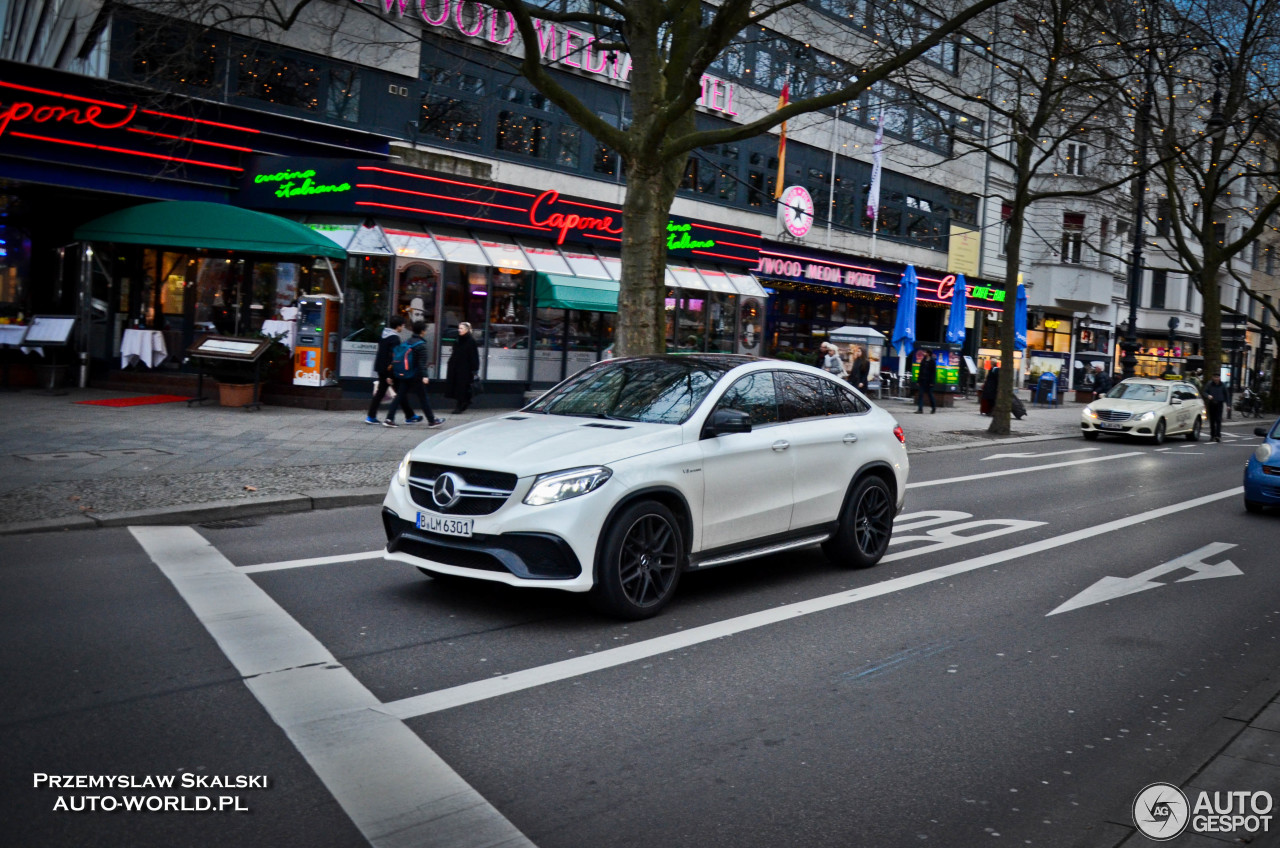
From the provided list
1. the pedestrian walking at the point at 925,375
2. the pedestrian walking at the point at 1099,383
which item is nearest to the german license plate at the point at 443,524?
the pedestrian walking at the point at 925,375

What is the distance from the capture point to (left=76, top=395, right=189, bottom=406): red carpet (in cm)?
1803

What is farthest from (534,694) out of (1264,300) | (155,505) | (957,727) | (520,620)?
(1264,300)

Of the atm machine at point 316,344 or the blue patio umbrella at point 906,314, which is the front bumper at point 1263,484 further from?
the blue patio umbrella at point 906,314

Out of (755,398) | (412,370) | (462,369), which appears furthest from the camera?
(462,369)

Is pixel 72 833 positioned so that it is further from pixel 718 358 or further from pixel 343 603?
pixel 718 358

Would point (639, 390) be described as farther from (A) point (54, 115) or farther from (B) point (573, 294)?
(B) point (573, 294)

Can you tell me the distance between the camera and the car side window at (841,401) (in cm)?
870

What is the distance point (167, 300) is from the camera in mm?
21500

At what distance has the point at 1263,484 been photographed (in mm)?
13070

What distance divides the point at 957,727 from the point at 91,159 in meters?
19.5

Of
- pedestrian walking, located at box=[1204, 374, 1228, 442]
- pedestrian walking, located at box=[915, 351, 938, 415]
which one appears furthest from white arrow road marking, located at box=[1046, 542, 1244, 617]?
pedestrian walking, located at box=[1204, 374, 1228, 442]

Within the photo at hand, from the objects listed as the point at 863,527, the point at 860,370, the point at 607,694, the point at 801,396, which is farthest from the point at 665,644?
the point at 860,370

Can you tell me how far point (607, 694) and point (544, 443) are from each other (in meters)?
1.89

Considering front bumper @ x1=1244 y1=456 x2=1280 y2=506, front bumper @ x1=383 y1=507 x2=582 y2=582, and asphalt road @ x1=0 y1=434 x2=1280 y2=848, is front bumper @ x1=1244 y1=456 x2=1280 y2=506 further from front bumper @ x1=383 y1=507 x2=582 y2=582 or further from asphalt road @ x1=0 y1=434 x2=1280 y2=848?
front bumper @ x1=383 y1=507 x2=582 y2=582
